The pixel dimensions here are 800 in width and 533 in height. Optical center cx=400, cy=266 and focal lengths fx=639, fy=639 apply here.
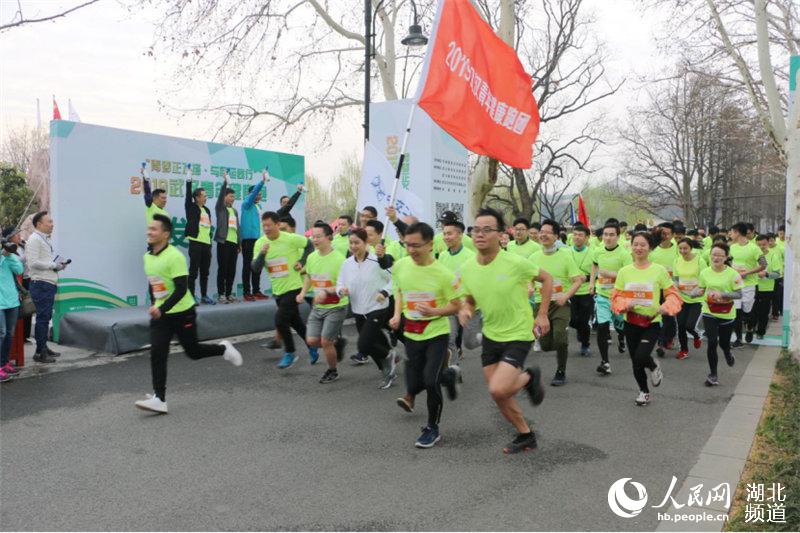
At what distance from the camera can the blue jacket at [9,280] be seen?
7125mm

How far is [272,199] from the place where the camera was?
13.2m

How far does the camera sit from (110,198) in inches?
404

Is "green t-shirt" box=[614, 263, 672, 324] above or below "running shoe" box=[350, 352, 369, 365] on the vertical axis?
above

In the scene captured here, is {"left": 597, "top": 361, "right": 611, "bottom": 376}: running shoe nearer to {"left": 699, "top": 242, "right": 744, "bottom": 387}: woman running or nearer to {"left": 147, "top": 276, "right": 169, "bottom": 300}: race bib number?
{"left": 699, "top": 242, "right": 744, "bottom": 387}: woman running

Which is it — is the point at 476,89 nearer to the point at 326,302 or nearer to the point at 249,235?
the point at 326,302

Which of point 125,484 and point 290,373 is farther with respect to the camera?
point 290,373

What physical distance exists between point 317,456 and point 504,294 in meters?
1.92

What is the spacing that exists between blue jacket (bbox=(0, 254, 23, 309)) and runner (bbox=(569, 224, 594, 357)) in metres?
6.97

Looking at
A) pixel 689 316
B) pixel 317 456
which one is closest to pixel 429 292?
pixel 317 456

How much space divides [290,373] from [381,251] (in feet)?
7.50

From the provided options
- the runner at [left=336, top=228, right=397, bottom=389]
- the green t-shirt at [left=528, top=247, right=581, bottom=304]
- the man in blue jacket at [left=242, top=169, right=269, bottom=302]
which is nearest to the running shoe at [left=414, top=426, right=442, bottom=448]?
the runner at [left=336, top=228, right=397, bottom=389]

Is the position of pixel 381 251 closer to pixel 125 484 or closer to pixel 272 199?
pixel 125 484

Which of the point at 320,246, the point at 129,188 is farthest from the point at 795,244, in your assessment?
the point at 129,188

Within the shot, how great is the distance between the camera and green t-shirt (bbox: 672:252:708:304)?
893 cm
